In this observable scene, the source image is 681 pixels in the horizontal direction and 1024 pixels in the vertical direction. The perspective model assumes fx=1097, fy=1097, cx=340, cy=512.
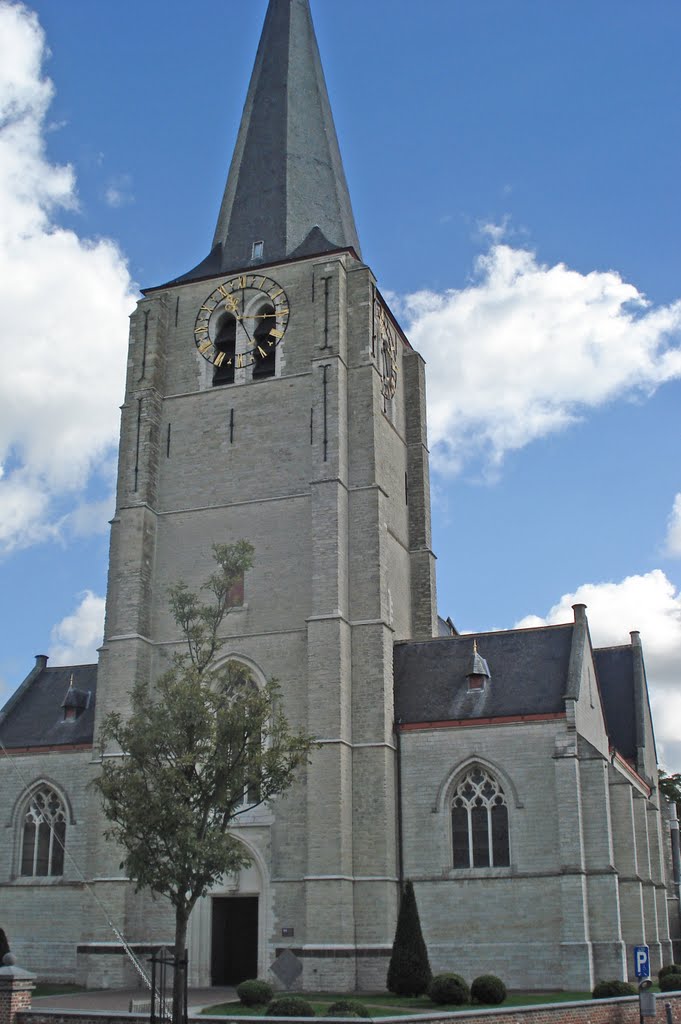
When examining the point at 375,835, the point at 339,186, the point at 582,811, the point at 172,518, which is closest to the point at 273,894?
the point at 375,835

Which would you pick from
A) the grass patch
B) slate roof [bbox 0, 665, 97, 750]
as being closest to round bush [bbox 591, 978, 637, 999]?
the grass patch

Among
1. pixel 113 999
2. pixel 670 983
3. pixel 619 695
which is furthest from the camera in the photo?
pixel 619 695

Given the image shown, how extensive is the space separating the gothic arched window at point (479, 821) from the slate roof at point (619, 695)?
10529 millimetres

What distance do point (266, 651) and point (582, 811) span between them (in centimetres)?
993

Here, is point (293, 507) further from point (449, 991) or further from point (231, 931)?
point (449, 991)

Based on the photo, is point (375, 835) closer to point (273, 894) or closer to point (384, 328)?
point (273, 894)

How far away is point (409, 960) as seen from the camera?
2650cm

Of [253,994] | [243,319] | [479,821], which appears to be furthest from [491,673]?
[243,319]

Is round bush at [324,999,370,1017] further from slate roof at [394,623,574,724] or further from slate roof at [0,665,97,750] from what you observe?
slate roof at [0,665,97,750]

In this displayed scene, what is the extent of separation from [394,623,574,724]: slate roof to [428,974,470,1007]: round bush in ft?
26.2

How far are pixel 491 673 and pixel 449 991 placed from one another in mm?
10147

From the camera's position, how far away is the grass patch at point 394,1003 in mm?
21819

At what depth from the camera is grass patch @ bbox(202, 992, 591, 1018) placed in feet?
71.6

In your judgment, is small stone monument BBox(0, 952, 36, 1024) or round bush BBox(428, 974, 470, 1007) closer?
small stone monument BBox(0, 952, 36, 1024)
